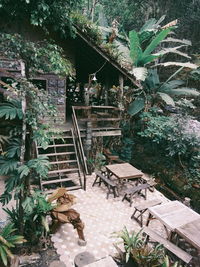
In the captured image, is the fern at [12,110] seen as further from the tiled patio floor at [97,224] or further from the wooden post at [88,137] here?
the wooden post at [88,137]

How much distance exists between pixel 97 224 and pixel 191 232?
2479 millimetres

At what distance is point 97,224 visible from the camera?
647cm

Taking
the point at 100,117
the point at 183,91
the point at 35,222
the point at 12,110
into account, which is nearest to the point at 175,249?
the point at 35,222

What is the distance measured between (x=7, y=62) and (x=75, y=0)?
12.5ft

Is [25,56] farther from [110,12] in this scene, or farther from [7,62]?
[110,12]

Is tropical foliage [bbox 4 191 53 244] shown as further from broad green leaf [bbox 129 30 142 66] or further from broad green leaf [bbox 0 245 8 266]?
broad green leaf [bbox 129 30 142 66]

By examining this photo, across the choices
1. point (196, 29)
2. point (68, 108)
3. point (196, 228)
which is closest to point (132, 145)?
point (68, 108)

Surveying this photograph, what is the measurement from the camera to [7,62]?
27.4 ft

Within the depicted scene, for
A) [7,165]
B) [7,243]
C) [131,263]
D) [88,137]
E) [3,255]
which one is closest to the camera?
[3,255]

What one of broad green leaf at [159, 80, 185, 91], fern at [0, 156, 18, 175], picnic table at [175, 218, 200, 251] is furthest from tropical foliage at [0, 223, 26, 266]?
broad green leaf at [159, 80, 185, 91]

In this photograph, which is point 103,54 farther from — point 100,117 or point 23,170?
point 23,170

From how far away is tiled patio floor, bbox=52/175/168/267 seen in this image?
5375 millimetres

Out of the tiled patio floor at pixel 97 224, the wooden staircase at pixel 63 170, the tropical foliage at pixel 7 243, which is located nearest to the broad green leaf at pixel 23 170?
the tropical foliage at pixel 7 243

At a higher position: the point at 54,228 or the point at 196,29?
the point at 196,29
